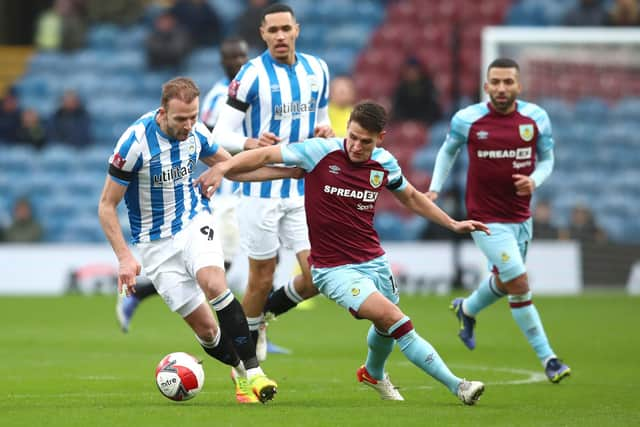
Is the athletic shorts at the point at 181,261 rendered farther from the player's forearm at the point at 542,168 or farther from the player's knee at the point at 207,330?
the player's forearm at the point at 542,168

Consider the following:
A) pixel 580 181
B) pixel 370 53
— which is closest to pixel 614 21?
pixel 580 181

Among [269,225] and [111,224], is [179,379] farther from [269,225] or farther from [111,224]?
[269,225]

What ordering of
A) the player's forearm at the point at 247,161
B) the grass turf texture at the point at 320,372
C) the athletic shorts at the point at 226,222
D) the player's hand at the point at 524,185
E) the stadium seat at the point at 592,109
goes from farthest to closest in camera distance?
the stadium seat at the point at 592,109 < the athletic shorts at the point at 226,222 < the player's hand at the point at 524,185 < the player's forearm at the point at 247,161 < the grass turf texture at the point at 320,372

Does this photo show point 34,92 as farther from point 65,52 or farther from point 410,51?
point 410,51

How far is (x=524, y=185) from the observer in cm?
944

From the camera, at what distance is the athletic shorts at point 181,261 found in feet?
25.5

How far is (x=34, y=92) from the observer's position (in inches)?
918

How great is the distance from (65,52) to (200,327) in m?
17.2

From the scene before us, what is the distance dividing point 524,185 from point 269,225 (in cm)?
195

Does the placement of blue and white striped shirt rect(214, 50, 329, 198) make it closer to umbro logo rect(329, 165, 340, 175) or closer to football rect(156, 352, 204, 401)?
umbro logo rect(329, 165, 340, 175)

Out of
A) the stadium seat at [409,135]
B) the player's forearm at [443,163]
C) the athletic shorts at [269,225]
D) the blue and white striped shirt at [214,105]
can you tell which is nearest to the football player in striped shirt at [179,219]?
the athletic shorts at [269,225]

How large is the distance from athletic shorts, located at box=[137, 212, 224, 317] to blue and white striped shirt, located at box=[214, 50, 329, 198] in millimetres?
1387

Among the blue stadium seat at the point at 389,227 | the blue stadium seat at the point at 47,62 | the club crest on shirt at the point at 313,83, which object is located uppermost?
the club crest on shirt at the point at 313,83

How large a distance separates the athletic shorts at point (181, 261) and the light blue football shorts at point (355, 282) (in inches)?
26.4
